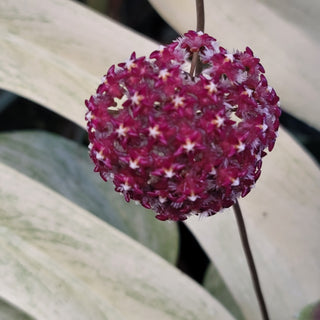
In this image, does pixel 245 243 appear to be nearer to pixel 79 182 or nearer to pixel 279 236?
pixel 279 236

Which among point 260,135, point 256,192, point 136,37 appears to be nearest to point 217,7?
Result: point 136,37

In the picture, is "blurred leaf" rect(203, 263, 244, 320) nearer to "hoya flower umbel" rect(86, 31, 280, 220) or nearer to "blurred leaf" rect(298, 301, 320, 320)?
"blurred leaf" rect(298, 301, 320, 320)

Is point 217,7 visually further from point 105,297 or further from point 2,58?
point 105,297

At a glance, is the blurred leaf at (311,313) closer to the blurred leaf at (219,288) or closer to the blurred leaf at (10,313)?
the blurred leaf at (219,288)

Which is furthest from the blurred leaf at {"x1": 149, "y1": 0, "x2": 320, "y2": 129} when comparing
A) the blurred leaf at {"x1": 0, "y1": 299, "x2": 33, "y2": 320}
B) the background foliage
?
the blurred leaf at {"x1": 0, "y1": 299, "x2": 33, "y2": 320}

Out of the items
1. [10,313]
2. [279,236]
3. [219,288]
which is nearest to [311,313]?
[279,236]

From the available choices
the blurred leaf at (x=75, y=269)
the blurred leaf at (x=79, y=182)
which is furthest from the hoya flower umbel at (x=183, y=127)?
the blurred leaf at (x=79, y=182)
